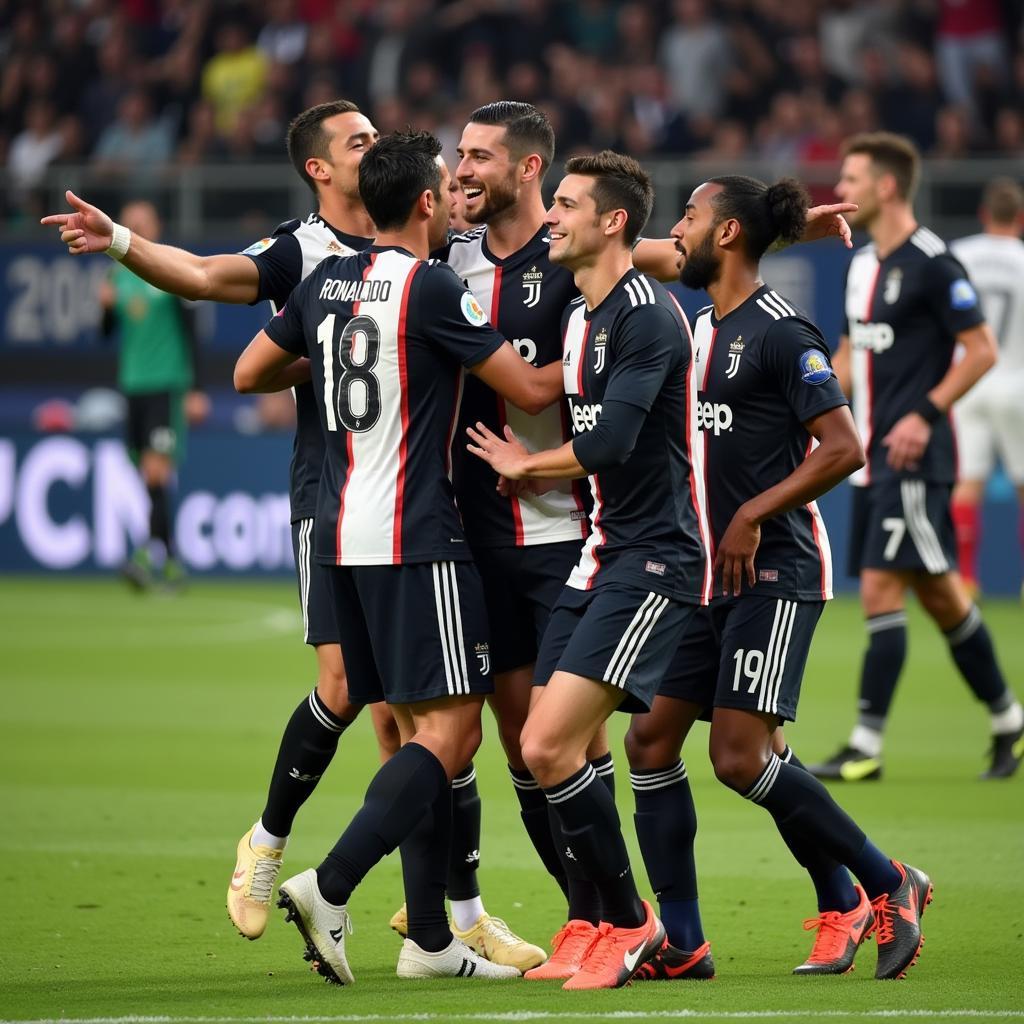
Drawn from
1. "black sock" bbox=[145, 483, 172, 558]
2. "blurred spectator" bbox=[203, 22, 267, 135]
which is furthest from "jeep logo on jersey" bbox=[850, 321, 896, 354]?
"blurred spectator" bbox=[203, 22, 267, 135]

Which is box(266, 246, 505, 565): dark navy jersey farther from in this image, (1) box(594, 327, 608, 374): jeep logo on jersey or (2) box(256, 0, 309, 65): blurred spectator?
(2) box(256, 0, 309, 65): blurred spectator

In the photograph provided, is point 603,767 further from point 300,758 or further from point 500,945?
point 300,758

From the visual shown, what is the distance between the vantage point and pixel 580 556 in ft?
17.9

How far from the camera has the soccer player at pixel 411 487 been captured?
5191 millimetres

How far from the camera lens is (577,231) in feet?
17.3

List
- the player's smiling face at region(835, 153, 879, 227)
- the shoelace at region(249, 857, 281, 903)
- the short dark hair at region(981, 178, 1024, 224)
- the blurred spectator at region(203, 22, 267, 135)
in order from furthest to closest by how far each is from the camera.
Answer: the blurred spectator at region(203, 22, 267, 135) → the short dark hair at region(981, 178, 1024, 224) → the player's smiling face at region(835, 153, 879, 227) → the shoelace at region(249, 857, 281, 903)

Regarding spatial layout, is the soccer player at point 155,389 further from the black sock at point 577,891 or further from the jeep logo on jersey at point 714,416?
the black sock at point 577,891

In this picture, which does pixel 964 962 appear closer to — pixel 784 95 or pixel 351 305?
pixel 351 305

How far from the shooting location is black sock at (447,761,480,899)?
18.7 feet

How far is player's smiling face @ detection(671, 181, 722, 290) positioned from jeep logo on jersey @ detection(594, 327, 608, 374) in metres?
0.48

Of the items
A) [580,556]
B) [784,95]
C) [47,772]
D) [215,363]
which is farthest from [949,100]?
[580,556]

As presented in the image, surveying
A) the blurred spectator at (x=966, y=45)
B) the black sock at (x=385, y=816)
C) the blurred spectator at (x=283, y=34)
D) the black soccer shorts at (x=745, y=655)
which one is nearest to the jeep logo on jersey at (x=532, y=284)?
the black soccer shorts at (x=745, y=655)

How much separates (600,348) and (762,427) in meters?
0.64

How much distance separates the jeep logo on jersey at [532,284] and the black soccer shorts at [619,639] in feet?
2.84
